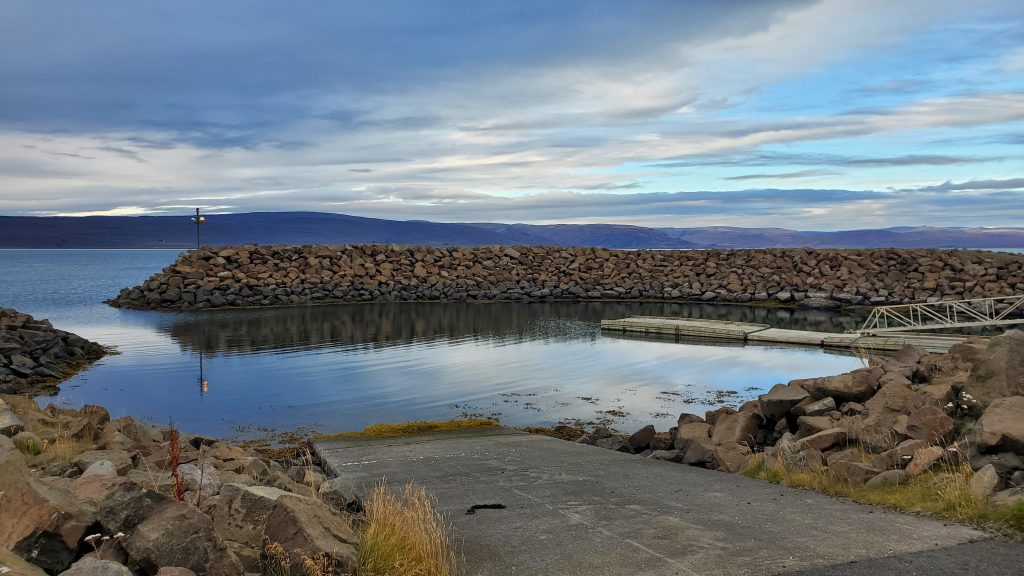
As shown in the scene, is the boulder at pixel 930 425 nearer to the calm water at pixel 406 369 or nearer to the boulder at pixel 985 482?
the boulder at pixel 985 482

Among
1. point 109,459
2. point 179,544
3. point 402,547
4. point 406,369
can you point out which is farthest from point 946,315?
point 179,544

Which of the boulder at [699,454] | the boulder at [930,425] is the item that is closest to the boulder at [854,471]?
the boulder at [930,425]

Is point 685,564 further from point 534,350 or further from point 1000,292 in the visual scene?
point 1000,292

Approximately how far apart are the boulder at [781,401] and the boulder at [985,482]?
12.8 feet

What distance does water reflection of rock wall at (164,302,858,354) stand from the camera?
2873 cm

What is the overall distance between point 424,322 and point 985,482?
28.3m

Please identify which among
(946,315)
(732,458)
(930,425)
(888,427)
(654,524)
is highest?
(930,425)

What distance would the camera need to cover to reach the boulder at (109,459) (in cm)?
722

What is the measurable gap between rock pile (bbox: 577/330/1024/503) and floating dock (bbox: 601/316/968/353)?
11968mm

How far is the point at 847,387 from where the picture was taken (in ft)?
35.2

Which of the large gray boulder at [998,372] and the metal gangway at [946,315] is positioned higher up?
the large gray boulder at [998,372]

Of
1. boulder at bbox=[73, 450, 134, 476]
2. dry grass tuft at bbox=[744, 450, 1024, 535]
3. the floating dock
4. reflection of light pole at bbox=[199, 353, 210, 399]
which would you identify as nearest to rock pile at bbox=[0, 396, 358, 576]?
boulder at bbox=[73, 450, 134, 476]

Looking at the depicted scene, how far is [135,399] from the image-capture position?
59.7ft

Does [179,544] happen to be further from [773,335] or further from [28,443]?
[773,335]
